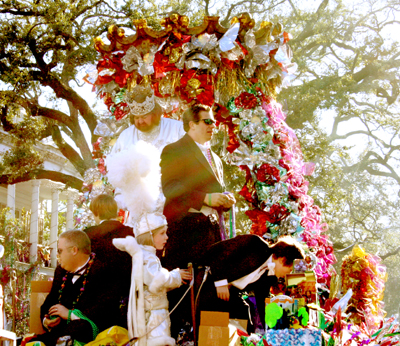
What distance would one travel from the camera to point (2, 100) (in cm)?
1213

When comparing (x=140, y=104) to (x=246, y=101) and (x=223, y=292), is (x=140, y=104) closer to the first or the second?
(x=246, y=101)

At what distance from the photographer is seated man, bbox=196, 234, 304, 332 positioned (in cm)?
409

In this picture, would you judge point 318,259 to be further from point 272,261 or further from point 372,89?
point 372,89

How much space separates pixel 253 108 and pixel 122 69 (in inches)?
65.5

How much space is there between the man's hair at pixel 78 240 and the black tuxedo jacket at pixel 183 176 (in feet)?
3.03

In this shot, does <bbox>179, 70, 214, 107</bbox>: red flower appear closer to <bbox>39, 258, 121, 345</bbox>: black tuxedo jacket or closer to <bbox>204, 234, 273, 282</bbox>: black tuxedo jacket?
<bbox>204, 234, 273, 282</bbox>: black tuxedo jacket

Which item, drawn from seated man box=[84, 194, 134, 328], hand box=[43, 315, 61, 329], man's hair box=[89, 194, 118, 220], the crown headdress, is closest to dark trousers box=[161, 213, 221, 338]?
seated man box=[84, 194, 134, 328]

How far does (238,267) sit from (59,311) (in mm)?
1507

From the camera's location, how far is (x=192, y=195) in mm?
4660

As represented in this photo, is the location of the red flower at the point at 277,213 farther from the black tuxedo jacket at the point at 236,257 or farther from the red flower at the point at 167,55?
the red flower at the point at 167,55

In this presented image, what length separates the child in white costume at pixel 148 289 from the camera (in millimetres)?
3600

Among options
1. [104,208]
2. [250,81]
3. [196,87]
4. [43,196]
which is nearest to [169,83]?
[196,87]

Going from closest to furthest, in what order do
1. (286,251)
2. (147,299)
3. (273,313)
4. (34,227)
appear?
1. (273,313)
2. (147,299)
3. (286,251)
4. (34,227)

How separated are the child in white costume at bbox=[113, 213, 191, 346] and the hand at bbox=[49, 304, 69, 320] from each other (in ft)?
2.03
